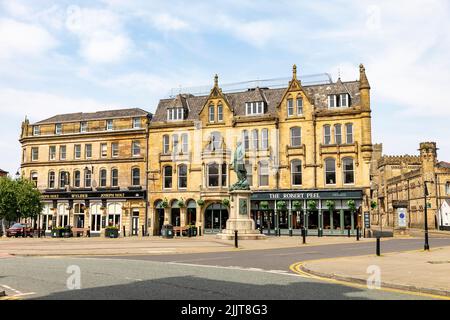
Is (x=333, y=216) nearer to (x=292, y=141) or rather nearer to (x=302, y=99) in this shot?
(x=292, y=141)

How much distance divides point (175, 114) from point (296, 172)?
51.0ft

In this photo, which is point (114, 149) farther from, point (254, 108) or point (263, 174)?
point (263, 174)

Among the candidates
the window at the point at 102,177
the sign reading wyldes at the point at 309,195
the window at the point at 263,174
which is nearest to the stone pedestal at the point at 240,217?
the sign reading wyldes at the point at 309,195

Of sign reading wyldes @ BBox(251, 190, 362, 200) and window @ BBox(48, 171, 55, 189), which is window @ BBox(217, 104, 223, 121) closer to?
sign reading wyldes @ BBox(251, 190, 362, 200)

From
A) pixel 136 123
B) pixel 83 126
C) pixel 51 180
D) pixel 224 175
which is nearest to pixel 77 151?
pixel 83 126

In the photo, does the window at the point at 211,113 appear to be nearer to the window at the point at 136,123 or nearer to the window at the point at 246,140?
the window at the point at 246,140

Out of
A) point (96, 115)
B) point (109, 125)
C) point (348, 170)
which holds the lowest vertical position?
point (348, 170)

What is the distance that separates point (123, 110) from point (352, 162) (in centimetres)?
2808

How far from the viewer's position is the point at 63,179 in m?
57.2

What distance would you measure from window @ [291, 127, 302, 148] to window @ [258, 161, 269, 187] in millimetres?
3519

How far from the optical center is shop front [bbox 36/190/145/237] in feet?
177

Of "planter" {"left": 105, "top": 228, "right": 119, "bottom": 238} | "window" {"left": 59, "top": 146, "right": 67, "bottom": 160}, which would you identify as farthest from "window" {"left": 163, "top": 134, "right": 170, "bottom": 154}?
"window" {"left": 59, "top": 146, "right": 67, "bottom": 160}

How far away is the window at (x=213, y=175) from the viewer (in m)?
51.1

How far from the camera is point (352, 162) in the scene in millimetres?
47250
